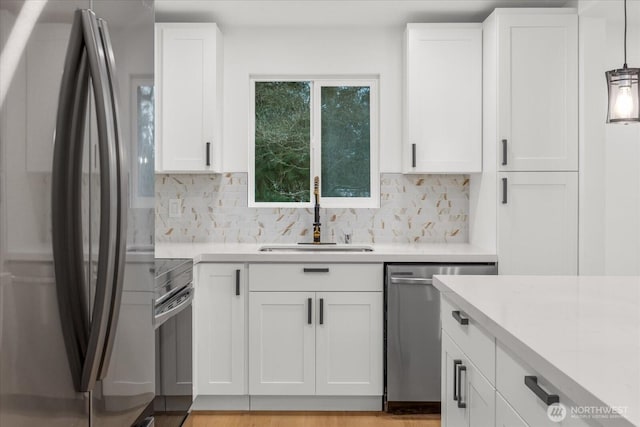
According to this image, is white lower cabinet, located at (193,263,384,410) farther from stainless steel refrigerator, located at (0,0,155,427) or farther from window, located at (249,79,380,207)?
stainless steel refrigerator, located at (0,0,155,427)

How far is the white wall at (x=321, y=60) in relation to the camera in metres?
3.61

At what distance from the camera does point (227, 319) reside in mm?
3023

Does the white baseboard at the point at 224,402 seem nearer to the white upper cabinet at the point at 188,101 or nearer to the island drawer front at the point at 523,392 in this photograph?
the white upper cabinet at the point at 188,101

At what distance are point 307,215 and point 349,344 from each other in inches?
39.8

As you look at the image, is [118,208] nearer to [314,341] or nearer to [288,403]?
[314,341]

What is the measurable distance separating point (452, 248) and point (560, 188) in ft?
2.35

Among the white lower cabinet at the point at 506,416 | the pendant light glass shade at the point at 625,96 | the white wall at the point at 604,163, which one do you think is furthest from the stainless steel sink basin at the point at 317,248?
the white lower cabinet at the point at 506,416

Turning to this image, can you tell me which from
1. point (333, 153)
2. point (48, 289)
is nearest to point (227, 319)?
point (333, 153)

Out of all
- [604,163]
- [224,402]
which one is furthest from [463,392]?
[604,163]

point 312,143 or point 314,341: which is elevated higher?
point 312,143

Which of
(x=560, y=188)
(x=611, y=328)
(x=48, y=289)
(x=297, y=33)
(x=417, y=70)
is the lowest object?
(x=611, y=328)

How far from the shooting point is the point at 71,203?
36.3 inches

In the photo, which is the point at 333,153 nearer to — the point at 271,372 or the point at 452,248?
the point at 452,248

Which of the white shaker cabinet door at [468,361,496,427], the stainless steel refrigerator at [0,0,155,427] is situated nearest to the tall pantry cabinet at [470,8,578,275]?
the white shaker cabinet door at [468,361,496,427]
